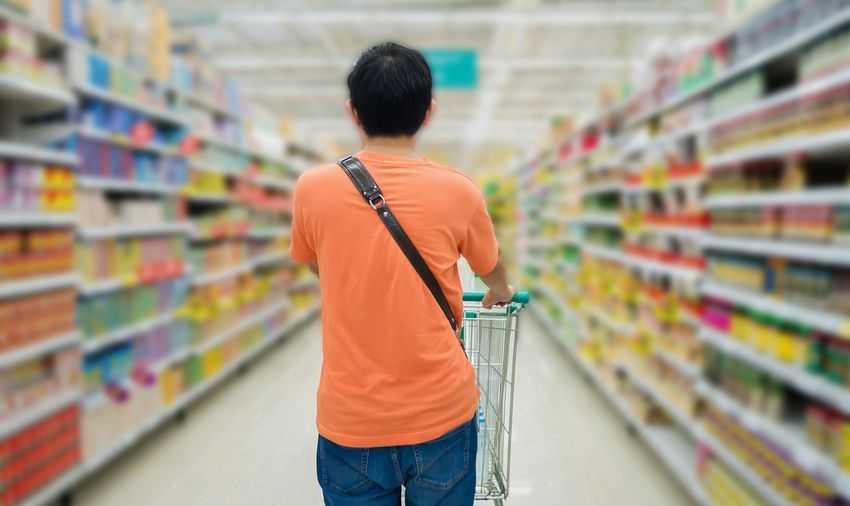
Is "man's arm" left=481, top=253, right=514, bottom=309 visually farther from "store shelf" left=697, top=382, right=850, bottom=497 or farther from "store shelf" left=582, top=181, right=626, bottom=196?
"store shelf" left=582, top=181, right=626, bottom=196

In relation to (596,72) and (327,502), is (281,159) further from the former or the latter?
(596,72)

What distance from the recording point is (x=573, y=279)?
21.4 ft

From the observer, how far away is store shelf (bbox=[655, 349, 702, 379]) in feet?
10.3

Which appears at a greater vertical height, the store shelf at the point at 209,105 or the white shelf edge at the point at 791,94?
the store shelf at the point at 209,105

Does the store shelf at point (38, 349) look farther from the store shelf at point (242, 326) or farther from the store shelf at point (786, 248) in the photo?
the store shelf at point (786, 248)

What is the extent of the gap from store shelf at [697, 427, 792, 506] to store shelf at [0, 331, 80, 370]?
10.4 ft

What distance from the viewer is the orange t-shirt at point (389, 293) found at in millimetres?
1151

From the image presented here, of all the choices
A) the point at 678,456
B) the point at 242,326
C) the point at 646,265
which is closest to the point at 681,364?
the point at 678,456

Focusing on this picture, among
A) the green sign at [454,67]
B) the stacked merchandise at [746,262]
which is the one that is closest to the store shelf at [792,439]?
the stacked merchandise at [746,262]

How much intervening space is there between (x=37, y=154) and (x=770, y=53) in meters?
3.22

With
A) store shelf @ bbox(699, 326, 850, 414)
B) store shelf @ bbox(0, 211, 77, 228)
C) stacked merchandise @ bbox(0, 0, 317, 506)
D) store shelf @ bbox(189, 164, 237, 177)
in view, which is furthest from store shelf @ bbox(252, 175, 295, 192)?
store shelf @ bbox(699, 326, 850, 414)

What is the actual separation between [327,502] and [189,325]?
3.60 m

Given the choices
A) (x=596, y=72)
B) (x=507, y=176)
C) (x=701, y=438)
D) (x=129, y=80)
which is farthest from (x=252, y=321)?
(x=596, y=72)

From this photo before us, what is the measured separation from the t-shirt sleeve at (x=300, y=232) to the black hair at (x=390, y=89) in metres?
0.19
